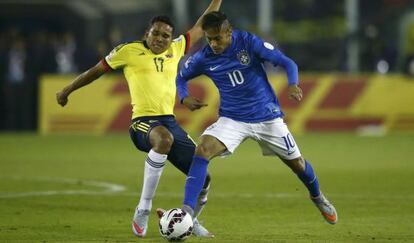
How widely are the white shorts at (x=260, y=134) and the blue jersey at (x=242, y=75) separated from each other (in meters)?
0.07

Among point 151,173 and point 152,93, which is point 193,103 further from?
point 151,173

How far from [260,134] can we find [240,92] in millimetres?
435

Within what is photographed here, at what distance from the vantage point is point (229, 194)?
1259 centimetres

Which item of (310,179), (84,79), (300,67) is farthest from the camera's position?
(300,67)

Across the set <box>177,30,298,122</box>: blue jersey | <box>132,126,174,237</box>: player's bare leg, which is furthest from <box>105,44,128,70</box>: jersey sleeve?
<box>132,126,174,237</box>: player's bare leg

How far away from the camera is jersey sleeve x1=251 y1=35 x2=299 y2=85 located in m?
8.99

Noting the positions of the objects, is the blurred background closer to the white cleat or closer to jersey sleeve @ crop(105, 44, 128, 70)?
jersey sleeve @ crop(105, 44, 128, 70)

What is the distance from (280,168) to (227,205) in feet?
16.4

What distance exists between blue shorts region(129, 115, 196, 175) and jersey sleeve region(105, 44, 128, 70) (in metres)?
0.54

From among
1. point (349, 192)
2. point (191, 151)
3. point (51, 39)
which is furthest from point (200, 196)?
point (51, 39)

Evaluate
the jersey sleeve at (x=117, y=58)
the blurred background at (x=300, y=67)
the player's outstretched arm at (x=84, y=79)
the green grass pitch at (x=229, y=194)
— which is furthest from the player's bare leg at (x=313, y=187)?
the blurred background at (x=300, y=67)

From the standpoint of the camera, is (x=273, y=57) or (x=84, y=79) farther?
(x=84, y=79)

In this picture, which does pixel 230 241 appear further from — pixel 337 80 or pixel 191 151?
pixel 337 80

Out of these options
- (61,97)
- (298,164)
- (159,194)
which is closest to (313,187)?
(298,164)
